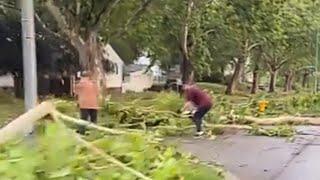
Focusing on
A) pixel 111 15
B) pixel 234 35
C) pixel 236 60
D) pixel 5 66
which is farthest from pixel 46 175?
pixel 236 60

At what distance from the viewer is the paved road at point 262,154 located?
11688 mm

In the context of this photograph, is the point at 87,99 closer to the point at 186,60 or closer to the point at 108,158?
the point at 108,158

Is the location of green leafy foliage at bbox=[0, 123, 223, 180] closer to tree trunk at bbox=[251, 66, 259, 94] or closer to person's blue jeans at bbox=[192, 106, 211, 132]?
person's blue jeans at bbox=[192, 106, 211, 132]

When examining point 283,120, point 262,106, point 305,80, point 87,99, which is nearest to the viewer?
point 87,99

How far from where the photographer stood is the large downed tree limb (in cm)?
442

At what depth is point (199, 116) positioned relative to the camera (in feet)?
57.4

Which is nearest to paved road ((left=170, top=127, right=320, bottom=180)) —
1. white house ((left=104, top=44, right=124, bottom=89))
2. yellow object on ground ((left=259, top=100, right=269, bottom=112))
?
yellow object on ground ((left=259, top=100, right=269, bottom=112))

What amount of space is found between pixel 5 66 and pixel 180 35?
9415 mm

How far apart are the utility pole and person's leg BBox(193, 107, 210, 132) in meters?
8.55

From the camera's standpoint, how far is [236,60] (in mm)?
55500

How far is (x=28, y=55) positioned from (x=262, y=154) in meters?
6.60

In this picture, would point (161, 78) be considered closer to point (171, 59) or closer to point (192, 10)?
point (171, 59)

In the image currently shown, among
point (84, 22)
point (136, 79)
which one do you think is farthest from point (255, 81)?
point (84, 22)

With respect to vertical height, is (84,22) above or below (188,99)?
above
